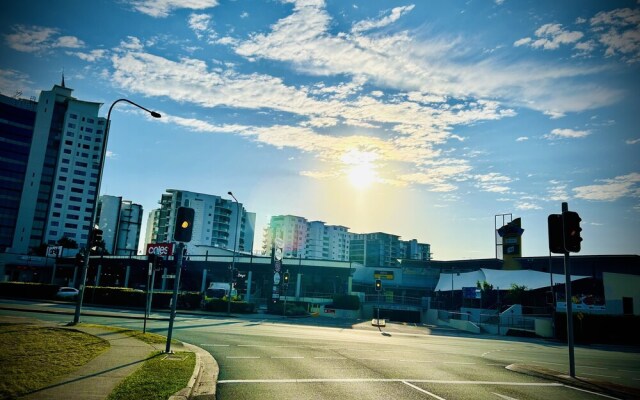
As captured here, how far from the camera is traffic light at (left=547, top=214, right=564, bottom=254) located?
12141 mm

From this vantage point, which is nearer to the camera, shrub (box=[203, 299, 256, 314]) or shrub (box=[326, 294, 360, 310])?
shrub (box=[203, 299, 256, 314])

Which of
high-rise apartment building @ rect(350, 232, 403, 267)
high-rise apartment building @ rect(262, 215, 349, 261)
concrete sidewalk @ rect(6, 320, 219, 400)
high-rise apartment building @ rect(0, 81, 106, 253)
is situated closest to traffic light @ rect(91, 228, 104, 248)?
concrete sidewalk @ rect(6, 320, 219, 400)

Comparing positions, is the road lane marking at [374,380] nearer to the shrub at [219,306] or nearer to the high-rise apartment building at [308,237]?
the shrub at [219,306]

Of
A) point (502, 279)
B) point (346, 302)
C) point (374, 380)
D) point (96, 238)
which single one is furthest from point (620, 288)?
point (96, 238)

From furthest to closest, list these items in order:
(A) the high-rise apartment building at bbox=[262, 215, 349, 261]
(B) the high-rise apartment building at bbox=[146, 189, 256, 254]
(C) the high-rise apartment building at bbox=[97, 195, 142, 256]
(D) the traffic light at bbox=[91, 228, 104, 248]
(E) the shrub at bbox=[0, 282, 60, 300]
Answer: (A) the high-rise apartment building at bbox=[262, 215, 349, 261] → (C) the high-rise apartment building at bbox=[97, 195, 142, 256] → (B) the high-rise apartment building at bbox=[146, 189, 256, 254] → (E) the shrub at bbox=[0, 282, 60, 300] → (D) the traffic light at bbox=[91, 228, 104, 248]

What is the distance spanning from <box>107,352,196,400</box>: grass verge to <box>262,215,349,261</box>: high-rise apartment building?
164715 millimetres

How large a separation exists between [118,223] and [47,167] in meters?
31.8

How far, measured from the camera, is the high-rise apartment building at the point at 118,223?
5536 inches

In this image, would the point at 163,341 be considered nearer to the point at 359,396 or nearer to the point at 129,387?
the point at 129,387

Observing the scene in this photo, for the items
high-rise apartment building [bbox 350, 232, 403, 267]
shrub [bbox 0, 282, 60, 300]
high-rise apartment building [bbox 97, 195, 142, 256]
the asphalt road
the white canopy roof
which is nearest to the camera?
the asphalt road

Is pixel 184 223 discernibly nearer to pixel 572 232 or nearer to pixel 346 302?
pixel 572 232

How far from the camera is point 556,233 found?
12.3 metres

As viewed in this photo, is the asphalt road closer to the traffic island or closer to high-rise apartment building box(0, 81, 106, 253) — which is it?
the traffic island

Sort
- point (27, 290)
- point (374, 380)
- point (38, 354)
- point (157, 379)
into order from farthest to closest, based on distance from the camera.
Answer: point (27, 290) → point (38, 354) → point (374, 380) → point (157, 379)
